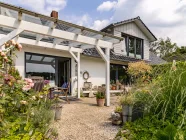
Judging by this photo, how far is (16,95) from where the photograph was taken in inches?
95.5

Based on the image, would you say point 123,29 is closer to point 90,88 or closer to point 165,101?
point 90,88

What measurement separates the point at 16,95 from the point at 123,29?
12.2 m

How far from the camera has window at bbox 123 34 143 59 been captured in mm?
14086

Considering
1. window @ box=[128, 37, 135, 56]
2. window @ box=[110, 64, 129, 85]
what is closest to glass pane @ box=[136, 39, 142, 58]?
window @ box=[128, 37, 135, 56]

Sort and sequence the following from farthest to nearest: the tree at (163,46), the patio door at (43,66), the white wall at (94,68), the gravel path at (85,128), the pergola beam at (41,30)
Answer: the tree at (163,46)
the white wall at (94,68)
the patio door at (43,66)
the pergola beam at (41,30)
the gravel path at (85,128)

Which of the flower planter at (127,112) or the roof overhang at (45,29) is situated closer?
the flower planter at (127,112)

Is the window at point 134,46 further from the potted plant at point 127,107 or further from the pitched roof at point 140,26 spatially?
the potted plant at point 127,107

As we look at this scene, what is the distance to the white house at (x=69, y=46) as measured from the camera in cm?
516

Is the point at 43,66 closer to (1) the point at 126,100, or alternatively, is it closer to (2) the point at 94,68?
(2) the point at 94,68

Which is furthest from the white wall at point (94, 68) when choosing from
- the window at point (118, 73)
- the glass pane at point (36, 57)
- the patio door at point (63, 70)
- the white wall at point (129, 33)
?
the glass pane at point (36, 57)

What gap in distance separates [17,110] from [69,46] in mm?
6769

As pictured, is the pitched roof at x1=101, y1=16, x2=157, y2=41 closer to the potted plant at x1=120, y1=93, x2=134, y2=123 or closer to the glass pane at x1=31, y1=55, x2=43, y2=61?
the glass pane at x1=31, y1=55, x2=43, y2=61

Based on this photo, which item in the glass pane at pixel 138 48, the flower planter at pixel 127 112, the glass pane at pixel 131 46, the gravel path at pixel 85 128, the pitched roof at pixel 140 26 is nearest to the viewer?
the gravel path at pixel 85 128

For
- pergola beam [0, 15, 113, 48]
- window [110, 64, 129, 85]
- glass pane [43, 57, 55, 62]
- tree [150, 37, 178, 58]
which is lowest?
window [110, 64, 129, 85]
